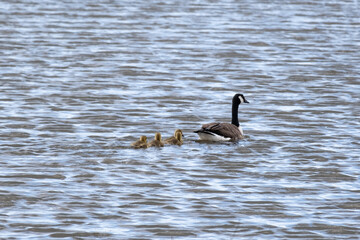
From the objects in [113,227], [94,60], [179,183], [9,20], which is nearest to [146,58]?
[94,60]

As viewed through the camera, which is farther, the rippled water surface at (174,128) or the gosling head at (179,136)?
the gosling head at (179,136)

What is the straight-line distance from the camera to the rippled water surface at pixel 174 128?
13.9m

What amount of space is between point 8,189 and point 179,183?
2629 millimetres

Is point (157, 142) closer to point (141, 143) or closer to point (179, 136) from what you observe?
point (141, 143)

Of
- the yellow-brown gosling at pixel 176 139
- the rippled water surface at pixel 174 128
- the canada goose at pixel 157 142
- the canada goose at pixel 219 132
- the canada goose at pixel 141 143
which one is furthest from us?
the canada goose at pixel 219 132

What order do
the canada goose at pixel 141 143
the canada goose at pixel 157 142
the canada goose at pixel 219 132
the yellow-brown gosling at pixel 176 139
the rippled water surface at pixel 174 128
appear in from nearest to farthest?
the rippled water surface at pixel 174 128 → the canada goose at pixel 141 143 → the canada goose at pixel 157 142 → the yellow-brown gosling at pixel 176 139 → the canada goose at pixel 219 132

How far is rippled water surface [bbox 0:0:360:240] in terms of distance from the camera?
1389 cm

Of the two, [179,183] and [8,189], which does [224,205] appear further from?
[8,189]

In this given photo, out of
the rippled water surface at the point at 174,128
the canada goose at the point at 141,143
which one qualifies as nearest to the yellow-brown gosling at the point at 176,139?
the rippled water surface at the point at 174,128

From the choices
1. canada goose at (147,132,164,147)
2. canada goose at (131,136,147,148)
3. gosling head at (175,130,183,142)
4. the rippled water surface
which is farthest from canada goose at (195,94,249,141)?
canada goose at (131,136,147,148)

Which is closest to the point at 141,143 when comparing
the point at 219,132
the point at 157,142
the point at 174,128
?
the point at 157,142

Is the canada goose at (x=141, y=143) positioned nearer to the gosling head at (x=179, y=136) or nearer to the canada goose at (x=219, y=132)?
the gosling head at (x=179, y=136)

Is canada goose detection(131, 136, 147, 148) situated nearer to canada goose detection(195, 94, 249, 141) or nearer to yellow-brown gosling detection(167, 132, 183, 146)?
yellow-brown gosling detection(167, 132, 183, 146)

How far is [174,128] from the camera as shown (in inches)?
834
